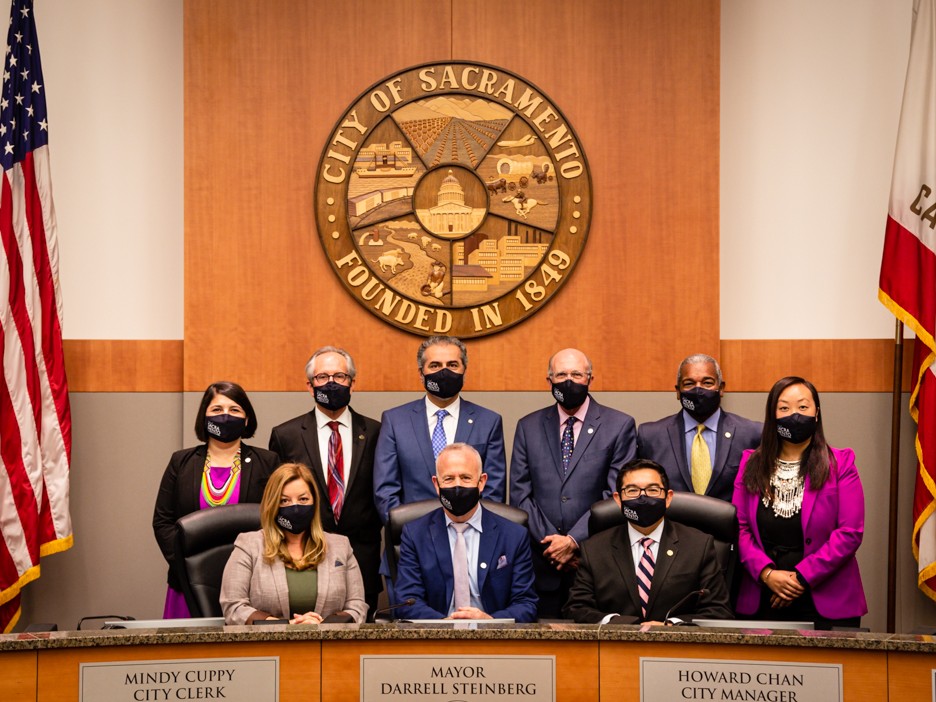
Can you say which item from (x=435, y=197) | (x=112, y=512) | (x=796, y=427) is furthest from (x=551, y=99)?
(x=112, y=512)

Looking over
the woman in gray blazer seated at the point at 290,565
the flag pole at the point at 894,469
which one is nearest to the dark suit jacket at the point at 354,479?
the woman in gray blazer seated at the point at 290,565

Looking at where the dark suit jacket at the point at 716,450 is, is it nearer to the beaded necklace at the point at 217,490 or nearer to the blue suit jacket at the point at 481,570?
the blue suit jacket at the point at 481,570

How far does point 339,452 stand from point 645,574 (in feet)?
4.77

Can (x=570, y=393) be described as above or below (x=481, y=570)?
above

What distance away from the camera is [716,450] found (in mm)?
4266

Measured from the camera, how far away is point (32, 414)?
509 cm

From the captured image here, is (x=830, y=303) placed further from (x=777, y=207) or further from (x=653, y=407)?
(x=653, y=407)

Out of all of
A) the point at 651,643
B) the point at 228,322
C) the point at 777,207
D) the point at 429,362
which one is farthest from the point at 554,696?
the point at 777,207

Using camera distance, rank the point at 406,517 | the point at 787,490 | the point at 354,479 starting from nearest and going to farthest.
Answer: the point at 406,517, the point at 787,490, the point at 354,479

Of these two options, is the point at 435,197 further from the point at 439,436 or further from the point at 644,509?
the point at 644,509

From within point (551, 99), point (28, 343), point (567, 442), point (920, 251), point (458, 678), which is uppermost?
point (551, 99)

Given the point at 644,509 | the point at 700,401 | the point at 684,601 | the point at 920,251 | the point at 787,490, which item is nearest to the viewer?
the point at 684,601

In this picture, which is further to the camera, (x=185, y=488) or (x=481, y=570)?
(x=185, y=488)

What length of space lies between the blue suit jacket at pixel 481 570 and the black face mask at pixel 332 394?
83 centimetres
